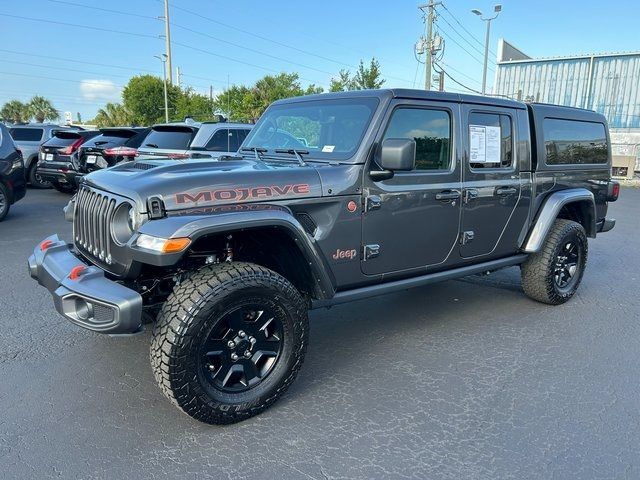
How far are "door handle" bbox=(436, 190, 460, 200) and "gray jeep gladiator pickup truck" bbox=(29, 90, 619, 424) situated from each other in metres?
0.01

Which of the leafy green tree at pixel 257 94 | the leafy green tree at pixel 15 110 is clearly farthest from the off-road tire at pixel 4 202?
the leafy green tree at pixel 15 110

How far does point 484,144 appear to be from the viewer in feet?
13.8

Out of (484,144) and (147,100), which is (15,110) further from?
(484,144)

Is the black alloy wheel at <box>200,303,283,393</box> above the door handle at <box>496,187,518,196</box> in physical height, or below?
below

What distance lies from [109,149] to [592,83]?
33.2 meters

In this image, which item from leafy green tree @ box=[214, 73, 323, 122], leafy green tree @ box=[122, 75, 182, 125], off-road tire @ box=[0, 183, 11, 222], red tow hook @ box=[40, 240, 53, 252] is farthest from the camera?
leafy green tree @ box=[122, 75, 182, 125]

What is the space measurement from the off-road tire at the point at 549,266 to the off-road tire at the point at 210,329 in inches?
111

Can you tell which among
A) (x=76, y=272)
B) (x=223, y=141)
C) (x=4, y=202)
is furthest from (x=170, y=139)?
(x=76, y=272)

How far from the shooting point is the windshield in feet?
11.5

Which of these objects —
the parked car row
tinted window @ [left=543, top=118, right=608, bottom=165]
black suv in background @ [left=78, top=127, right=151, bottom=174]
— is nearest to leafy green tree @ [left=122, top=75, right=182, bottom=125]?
the parked car row

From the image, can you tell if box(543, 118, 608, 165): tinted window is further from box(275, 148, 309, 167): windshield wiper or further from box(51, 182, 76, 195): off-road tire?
box(51, 182, 76, 195): off-road tire

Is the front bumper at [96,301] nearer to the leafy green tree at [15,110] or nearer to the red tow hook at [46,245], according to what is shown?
the red tow hook at [46,245]

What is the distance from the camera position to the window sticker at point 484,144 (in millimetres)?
4086

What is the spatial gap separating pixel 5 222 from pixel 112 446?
25.0ft
